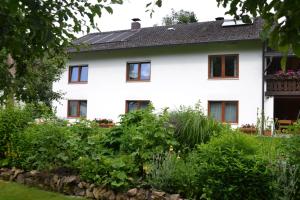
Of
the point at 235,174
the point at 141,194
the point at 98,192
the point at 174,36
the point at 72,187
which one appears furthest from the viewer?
the point at 174,36

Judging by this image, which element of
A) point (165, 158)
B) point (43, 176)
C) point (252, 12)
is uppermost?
point (252, 12)

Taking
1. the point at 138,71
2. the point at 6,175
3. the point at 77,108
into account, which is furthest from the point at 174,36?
the point at 6,175

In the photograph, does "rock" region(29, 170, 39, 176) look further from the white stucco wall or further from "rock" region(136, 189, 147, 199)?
the white stucco wall

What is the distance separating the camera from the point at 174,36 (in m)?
24.3

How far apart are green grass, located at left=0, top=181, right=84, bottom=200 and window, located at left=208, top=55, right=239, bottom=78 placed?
16.0 meters

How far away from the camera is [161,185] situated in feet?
20.0

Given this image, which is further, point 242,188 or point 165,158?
point 165,158

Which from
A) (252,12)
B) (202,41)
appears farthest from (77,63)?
(252,12)

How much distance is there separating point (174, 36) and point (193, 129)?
671 inches

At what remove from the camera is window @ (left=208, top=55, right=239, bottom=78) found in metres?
21.8

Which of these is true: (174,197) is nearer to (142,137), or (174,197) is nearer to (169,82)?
(142,137)

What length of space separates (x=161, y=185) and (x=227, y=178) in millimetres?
1147

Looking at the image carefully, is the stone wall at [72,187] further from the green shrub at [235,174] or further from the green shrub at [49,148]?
the green shrub at [235,174]

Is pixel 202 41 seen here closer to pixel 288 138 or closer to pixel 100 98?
pixel 100 98
